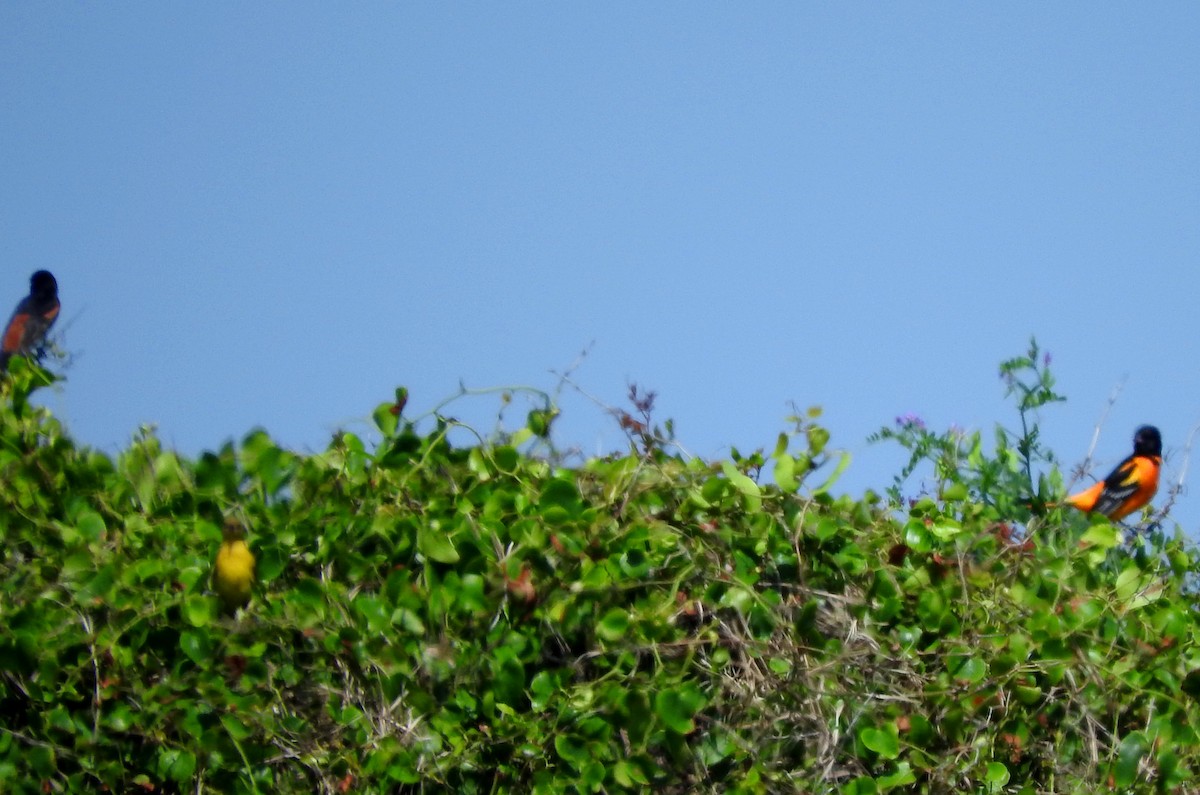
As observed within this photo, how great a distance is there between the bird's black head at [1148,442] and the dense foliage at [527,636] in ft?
14.5

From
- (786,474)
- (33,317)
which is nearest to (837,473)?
(786,474)

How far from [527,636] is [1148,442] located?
5699mm

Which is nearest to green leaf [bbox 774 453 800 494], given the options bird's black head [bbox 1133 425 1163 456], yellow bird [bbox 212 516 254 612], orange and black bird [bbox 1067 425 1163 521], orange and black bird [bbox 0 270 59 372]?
yellow bird [bbox 212 516 254 612]

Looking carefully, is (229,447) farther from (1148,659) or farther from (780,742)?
(1148,659)

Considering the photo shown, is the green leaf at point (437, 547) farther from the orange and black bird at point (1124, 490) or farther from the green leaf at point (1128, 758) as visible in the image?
the orange and black bird at point (1124, 490)

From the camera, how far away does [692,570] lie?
292 centimetres

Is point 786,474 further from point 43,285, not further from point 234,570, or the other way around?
point 43,285

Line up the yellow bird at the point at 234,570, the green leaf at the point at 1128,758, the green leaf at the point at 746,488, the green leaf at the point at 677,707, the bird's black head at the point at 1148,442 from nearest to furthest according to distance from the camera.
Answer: the green leaf at the point at 677,707 → the yellow bird at the point at 234,570 → the green leaf at the point at 746,488 → the green leaf at the point at 1128,758 → the bird's black head at the point at 1148,442

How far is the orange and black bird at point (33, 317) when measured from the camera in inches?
394

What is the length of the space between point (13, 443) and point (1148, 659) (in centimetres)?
288

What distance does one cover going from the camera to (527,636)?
2812 mm

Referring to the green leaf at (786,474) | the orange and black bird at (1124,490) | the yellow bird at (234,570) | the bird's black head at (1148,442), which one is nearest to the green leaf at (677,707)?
the green leaf at (786,474)

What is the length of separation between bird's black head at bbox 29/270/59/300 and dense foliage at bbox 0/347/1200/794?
8034 mm

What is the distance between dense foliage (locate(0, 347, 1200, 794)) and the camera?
277 centimetres
